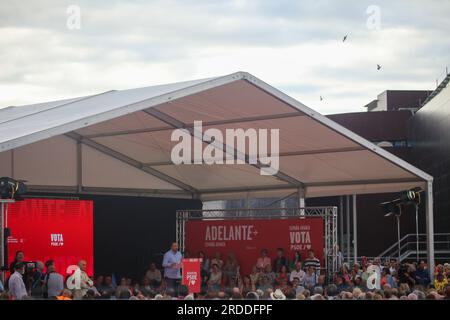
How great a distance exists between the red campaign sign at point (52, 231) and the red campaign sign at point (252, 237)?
13.2 feet

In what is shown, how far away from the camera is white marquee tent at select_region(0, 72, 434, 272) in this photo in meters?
16.8

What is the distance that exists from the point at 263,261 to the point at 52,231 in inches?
197

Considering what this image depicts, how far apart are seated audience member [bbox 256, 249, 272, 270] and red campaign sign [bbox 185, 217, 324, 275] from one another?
0.27 meters

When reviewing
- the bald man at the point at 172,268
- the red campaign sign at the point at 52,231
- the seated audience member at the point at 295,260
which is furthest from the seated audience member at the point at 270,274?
the red campaign sign at the point at 52,231

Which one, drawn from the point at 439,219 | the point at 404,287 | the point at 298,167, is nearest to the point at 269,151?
the point at 298,167

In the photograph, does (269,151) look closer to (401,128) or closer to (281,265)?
(281,265)

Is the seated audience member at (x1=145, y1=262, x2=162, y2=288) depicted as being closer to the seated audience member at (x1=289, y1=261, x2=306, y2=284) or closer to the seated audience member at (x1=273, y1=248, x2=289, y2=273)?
the seated audience member at (x1=273, y1=248, x2=289, y2=273)

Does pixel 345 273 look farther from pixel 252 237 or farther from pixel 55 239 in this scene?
pixel 55 239

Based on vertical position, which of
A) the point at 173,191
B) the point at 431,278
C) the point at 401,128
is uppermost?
the point at 401,128

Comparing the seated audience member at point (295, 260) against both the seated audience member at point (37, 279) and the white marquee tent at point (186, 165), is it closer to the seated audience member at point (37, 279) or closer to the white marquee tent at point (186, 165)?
the white marquee tent at point (186, 165)

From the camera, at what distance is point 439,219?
3086cm

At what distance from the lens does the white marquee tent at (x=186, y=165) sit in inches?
659

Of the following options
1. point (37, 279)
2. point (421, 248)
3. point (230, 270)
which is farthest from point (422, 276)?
point (421, 248)
